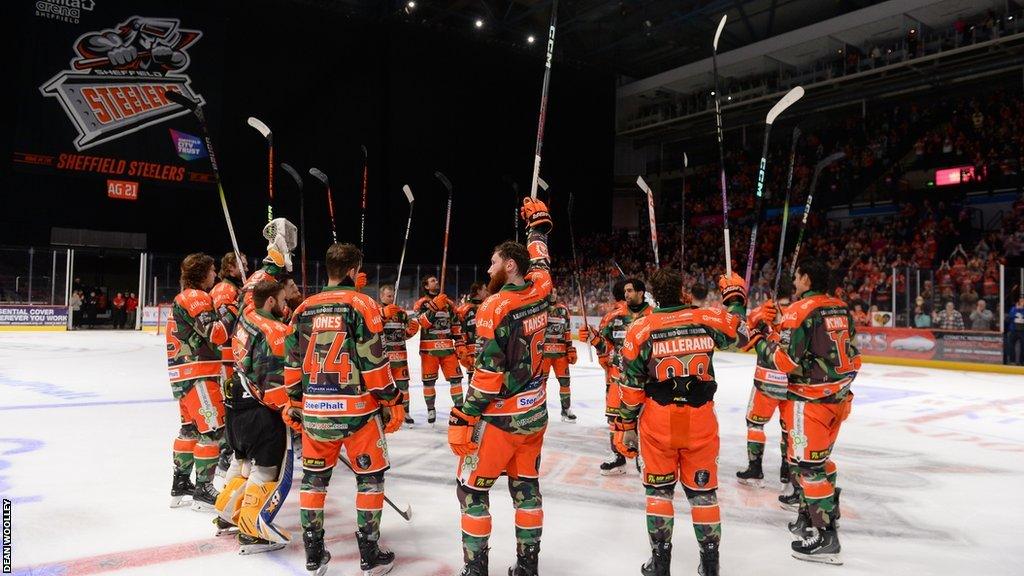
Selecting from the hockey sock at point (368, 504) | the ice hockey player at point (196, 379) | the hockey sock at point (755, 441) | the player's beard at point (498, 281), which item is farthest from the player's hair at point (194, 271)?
the hockey sock at point (755, 441)

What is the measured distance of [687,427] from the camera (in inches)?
125

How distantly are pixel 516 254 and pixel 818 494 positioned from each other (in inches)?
86.1

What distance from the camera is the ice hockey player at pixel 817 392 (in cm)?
365

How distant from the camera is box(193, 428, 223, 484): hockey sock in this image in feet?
14.3

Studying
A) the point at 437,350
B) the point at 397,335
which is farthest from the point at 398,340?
the point at 437,350

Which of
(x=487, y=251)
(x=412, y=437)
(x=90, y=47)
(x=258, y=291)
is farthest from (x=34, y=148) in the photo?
(x=258, y=291)

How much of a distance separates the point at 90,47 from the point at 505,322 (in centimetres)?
2232

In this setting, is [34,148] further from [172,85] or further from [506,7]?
[506,7]

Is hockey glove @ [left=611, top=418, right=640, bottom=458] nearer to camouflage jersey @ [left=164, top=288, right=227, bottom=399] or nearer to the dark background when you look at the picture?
camouflage jersey @ [left=164, top=288, right=227, bottom=399]

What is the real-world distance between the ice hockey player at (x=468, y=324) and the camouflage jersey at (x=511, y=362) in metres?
4.62

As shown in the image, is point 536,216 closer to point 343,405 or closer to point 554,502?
point 343,405

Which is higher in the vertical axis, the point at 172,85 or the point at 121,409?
the point at 172,85

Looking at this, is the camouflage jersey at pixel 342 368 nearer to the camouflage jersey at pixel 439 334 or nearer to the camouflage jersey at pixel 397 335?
the camouflage jersey at pixel 397 335

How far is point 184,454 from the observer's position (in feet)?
14.7
